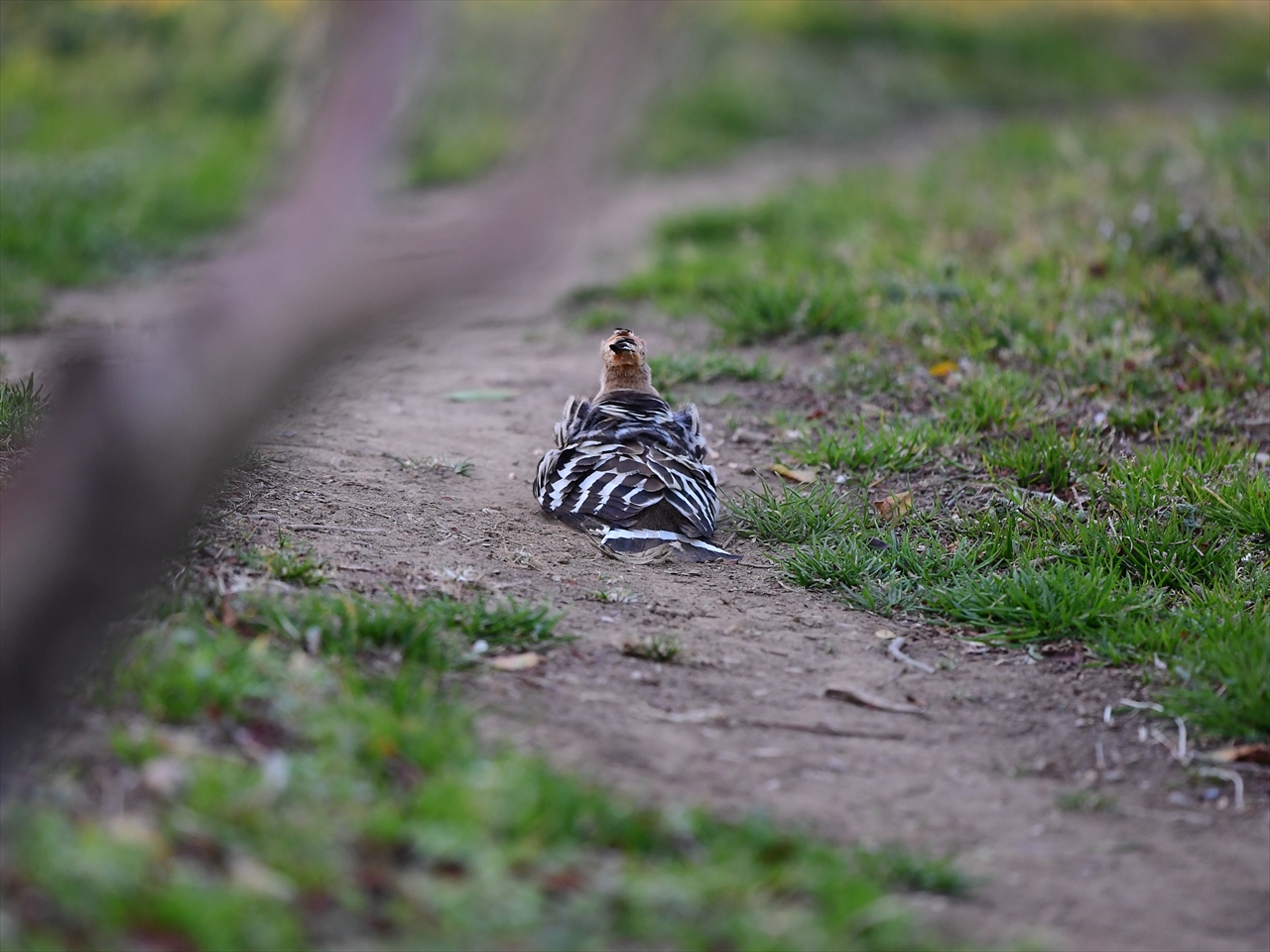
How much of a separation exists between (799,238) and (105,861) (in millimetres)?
7794

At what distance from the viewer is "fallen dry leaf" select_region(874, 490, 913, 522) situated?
200 inches

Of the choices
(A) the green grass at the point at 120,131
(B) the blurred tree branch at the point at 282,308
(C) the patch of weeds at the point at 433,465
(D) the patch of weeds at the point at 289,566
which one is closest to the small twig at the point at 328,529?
(D) the patch of weeds at the point at 289,566

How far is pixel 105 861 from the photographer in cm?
235

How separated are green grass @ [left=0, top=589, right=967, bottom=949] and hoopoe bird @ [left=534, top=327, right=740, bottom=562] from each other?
157 cm

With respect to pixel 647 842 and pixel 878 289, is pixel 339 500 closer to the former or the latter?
pixel 647 842

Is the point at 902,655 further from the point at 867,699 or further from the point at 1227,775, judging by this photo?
the point at 1227,775

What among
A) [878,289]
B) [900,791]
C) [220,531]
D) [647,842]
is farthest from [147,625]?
[878,289]

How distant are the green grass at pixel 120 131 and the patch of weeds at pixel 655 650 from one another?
5.21 metres

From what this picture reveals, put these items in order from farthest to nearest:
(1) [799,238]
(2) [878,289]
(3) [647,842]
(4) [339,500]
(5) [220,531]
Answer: (1) [799,238] < (2) [878,289] < (4) [339,500] < (5) [220,531] < (3) [647,842]

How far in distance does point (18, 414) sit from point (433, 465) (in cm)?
150

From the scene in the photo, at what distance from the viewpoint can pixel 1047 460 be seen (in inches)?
211

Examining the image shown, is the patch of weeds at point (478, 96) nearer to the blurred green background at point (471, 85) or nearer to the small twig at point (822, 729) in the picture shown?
the blurred green background at point (471, 85)

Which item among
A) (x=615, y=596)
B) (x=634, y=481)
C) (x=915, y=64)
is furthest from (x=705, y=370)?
(x=915, y=64)

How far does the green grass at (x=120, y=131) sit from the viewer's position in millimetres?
9367
